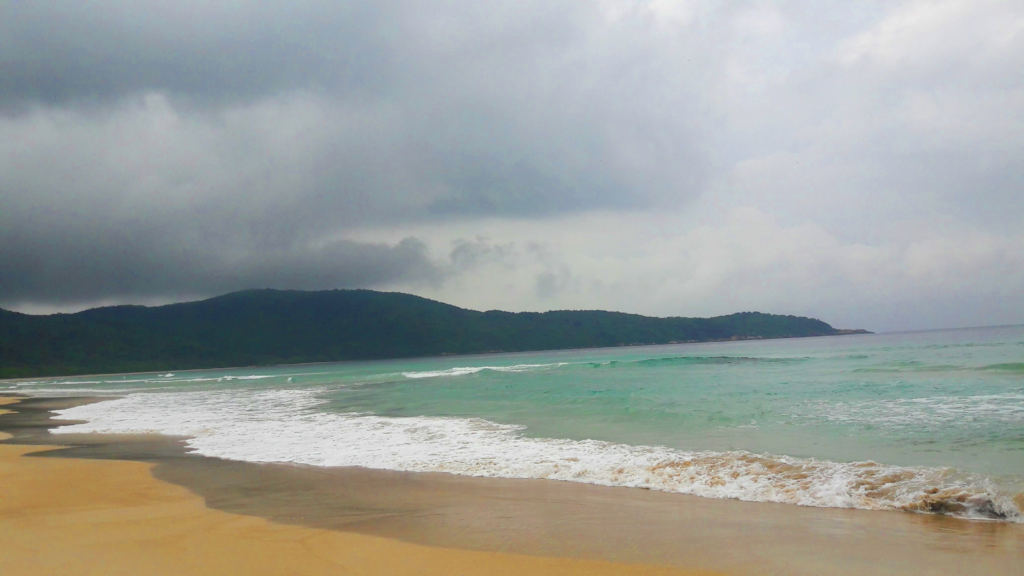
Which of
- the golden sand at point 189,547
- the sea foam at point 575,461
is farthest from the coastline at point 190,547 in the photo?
the sea foam at point 575,461

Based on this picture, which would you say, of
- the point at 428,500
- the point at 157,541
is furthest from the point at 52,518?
the point at 428,500

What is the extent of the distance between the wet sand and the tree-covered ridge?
11519 cm

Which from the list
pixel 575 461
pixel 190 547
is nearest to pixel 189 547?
pixel 190 547

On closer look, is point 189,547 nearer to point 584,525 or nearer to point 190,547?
point 190,547

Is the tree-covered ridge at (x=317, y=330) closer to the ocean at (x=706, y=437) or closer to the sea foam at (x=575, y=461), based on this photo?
the ocean at (x=706, y=437)

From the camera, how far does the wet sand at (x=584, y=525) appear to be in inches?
185

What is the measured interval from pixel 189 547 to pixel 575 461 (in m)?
5.51

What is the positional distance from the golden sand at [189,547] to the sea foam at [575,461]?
10.5 ft

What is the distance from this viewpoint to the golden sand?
4.64 meters

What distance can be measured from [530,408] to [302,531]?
11691mm

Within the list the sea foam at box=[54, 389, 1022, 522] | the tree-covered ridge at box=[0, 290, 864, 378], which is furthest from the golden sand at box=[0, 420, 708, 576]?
the tree-covered ridge at box=[0, 290, 864, 378]

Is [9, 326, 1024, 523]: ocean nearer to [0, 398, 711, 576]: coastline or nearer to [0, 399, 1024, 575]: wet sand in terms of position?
[0, 399, 1024, 575]: wet sand

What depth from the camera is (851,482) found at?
23.0ft

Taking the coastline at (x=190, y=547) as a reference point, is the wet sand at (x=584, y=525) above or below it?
below
